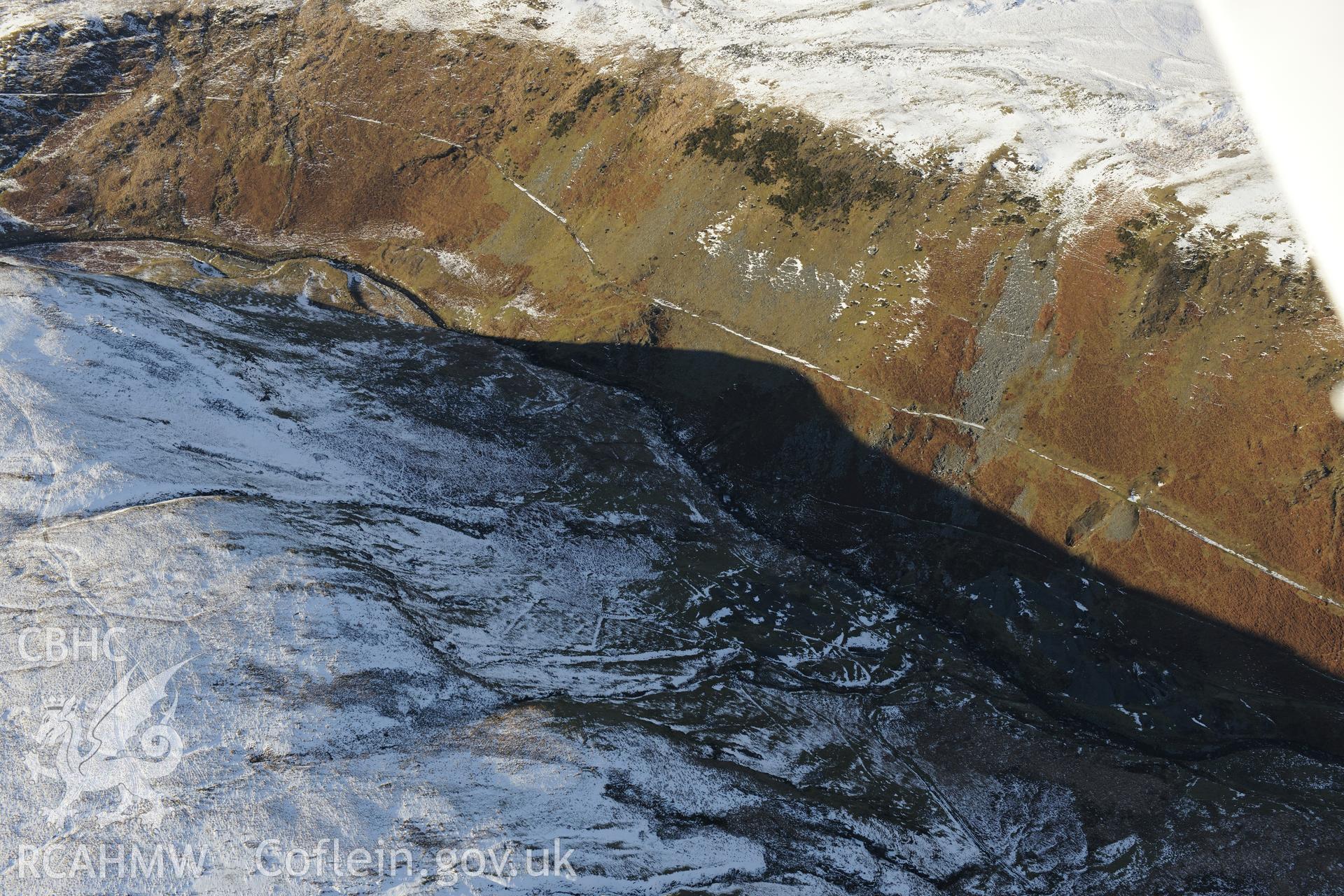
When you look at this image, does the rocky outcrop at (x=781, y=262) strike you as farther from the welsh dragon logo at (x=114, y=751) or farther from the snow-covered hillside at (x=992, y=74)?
the welsh dragon logo at (x=114, y=751)

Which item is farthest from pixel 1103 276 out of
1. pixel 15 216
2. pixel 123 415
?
pixel 15 216

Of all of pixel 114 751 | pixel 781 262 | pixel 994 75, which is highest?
pixel 994 75

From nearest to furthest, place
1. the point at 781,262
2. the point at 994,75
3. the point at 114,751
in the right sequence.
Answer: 1. the point at 114,751
2. the point at 781,262
3. the point at 994,75

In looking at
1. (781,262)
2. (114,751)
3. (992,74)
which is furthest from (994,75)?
(114,751)

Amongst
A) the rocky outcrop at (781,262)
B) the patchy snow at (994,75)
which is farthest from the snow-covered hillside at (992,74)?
the rocky outcrop at (781,262)

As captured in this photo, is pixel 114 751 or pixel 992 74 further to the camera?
pixel 992 74

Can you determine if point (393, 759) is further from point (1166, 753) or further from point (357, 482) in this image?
A: point (1166, 753)

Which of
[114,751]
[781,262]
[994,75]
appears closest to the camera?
[114,751]

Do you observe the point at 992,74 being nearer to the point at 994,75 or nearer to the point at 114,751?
the point at 994,75
